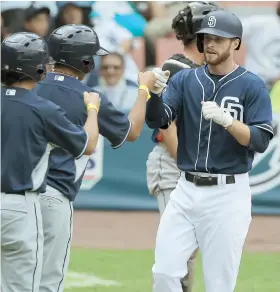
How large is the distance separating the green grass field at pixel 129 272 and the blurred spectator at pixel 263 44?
9.37 ft

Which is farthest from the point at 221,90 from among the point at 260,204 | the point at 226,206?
the point at 260,204

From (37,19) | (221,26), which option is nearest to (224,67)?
(221,26)

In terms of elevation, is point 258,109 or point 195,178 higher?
point 258,109

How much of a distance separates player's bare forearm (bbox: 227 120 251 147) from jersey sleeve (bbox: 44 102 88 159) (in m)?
0.86

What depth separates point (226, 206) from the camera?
18.6 feet

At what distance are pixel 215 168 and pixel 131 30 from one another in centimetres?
624

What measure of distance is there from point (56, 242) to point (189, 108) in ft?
3.85

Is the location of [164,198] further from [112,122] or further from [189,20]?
[189,20]

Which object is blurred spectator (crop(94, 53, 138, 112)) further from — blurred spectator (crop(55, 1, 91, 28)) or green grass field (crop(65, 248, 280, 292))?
green grass field (crop(65, 248, 280, 292))

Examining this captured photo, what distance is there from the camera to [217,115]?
541 cm

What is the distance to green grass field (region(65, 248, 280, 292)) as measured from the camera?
A: 7793 mm

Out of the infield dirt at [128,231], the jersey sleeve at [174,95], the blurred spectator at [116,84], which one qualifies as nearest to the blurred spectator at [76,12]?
the blurred spectator at [116,84]

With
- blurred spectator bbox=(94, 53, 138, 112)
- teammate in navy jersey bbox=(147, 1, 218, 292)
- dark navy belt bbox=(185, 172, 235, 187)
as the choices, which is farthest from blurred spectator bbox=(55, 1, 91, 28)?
dark navy belt bbox=(185, 172, 235, 187)

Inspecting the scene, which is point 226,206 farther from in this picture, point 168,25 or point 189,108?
point 168,25
